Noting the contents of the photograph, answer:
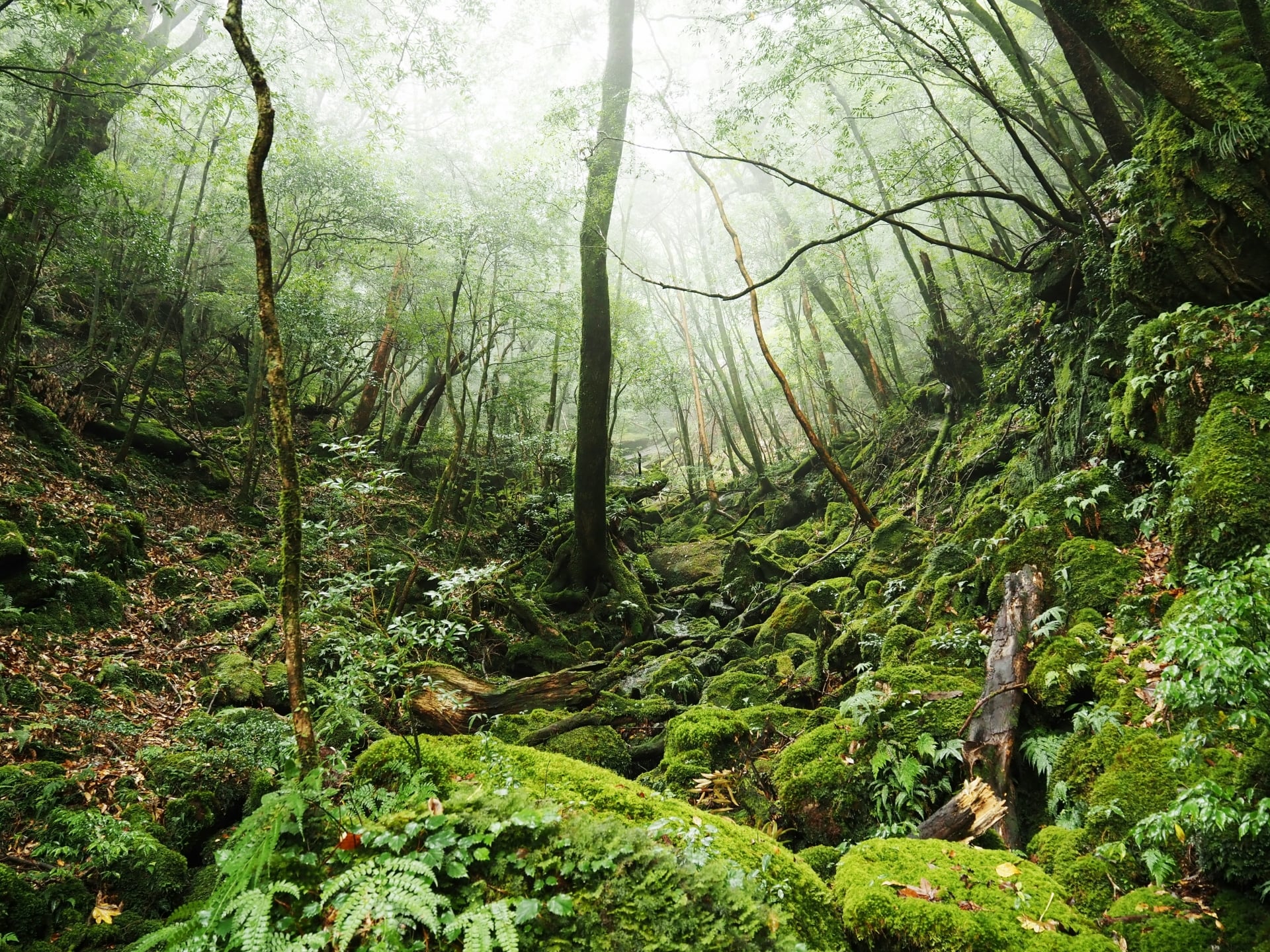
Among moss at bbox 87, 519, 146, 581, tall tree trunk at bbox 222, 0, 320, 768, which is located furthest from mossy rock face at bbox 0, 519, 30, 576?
tall tree trunk at bbox 222, 0, 320, 768

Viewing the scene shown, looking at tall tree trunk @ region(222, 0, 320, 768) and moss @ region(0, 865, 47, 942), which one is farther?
tall tree trunk @ region(222, 0, 320, 768)

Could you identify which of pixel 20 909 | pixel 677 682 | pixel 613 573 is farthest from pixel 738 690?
pixel 20 909

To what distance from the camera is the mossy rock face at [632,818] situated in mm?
2072

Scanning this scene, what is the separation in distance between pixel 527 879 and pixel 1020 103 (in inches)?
500

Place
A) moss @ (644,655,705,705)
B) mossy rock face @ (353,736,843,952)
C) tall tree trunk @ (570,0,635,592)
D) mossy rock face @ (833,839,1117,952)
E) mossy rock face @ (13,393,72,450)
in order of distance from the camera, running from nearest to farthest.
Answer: mossy rock face @ (353,736,843,952) → mossy rock face @ (833,839,1117,952) → moss @ (644,655,705,705) → mossy rock face @ (13,393,72,450) → tall tree trunk @ (570,0,635,592)

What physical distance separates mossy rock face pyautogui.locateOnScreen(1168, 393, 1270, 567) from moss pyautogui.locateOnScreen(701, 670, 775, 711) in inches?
149

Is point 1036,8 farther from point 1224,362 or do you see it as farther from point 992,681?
point 992,681

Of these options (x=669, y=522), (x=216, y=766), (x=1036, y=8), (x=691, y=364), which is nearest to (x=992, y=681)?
(x=216, y=766)

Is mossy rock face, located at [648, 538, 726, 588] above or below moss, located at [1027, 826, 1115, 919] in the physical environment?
above

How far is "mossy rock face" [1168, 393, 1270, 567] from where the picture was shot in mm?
3775

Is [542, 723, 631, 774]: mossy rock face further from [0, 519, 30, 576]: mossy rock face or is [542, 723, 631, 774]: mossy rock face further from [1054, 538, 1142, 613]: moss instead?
[0, 519, 30, 576]: mossy rock face

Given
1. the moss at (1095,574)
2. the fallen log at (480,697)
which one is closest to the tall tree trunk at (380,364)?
the fallen log at (480,697)

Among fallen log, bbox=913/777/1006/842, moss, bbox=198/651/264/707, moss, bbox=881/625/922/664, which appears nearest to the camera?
fallen log, bbox=913/777/1006/842

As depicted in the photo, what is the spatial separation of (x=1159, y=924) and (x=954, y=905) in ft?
2.60
